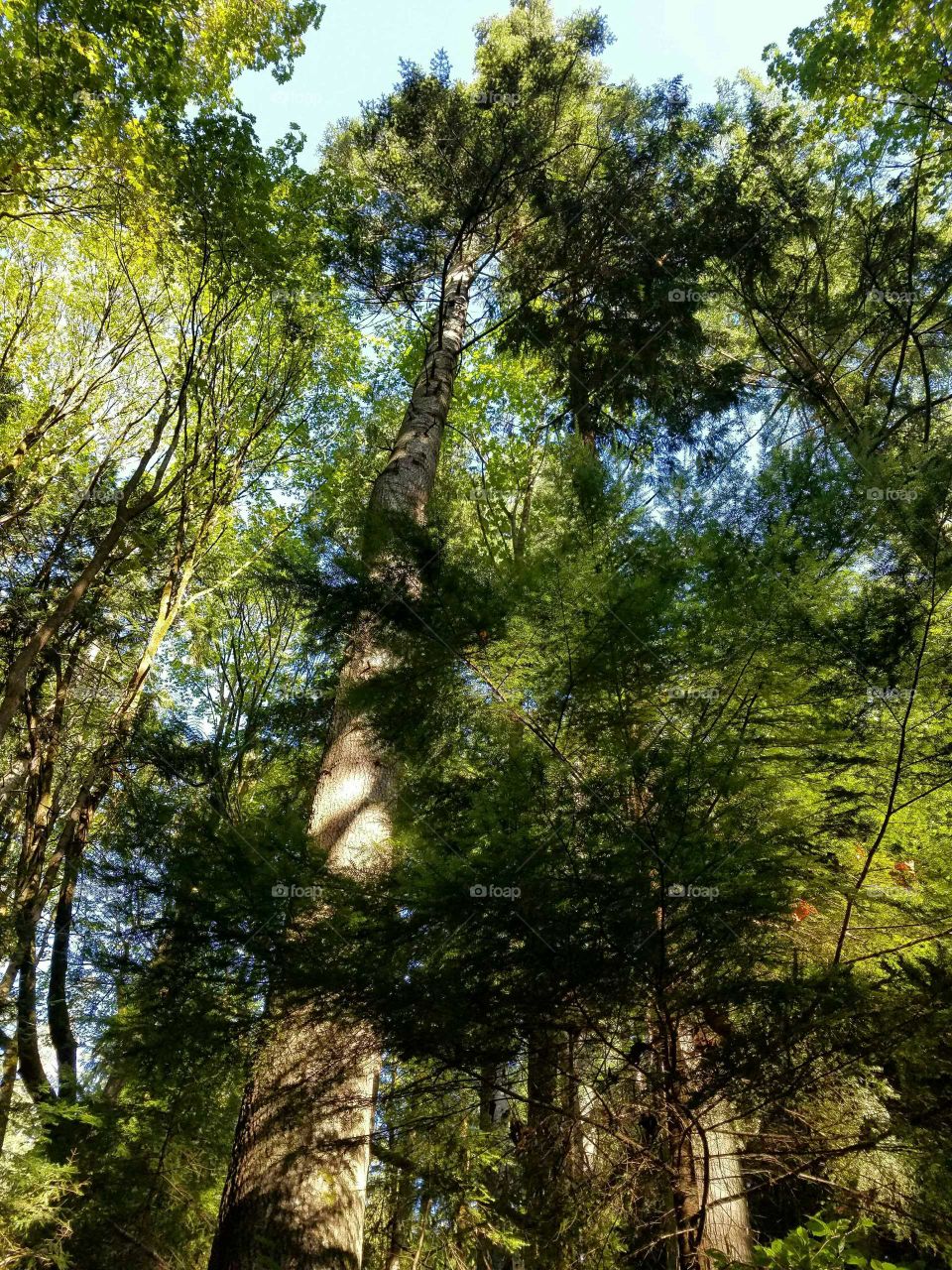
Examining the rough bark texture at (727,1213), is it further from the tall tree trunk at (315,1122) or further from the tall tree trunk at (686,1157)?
the tall tree trunk at (315,1122)

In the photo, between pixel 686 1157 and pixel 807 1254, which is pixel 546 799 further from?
pixel 807 1254

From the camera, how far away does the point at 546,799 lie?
229cm

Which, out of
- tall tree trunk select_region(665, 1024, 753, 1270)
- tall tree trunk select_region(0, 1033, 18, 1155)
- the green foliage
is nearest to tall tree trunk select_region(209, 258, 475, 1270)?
tall tree trunk select_region(665, 1024, 753, 1270)

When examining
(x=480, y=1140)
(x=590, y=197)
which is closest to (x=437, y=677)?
(x=480, y=1140)

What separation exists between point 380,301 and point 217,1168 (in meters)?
8.63

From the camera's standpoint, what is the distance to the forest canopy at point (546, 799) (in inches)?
80.0

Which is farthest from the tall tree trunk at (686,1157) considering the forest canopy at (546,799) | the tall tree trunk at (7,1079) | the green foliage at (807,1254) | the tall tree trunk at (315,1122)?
the tall tree trunk at (7,1079)

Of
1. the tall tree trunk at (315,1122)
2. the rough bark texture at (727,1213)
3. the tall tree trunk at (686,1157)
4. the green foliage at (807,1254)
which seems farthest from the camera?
the rough bark texture at (727,1213)

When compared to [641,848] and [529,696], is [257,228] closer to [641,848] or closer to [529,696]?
[529,696]

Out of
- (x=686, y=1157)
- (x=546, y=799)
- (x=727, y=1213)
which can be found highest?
(x=546, y=799)

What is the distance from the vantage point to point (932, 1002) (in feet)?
5.65

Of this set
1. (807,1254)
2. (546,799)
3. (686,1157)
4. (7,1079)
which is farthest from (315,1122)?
(7,1079)

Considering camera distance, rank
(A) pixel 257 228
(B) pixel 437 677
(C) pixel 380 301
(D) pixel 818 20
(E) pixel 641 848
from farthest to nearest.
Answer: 1. (C) pixel 380 301
2. (D) pixel 818 20
3. (A) pixel 257 228
4. (B) pixel 437 677
5. (E) pixel 641 848

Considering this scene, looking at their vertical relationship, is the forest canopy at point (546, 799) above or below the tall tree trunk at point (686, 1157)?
above
